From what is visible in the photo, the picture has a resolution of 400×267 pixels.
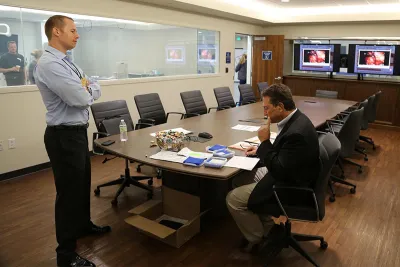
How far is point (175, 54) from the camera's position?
6.56 meters

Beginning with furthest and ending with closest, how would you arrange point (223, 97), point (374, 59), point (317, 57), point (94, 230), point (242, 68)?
point (242, 68) → point (317, 57) → point (374, 59) → point (223, 97) → point (94, 230)

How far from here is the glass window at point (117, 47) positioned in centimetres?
404

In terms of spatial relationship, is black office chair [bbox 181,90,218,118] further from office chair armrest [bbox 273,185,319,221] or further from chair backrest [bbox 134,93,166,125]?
office chair armrest [bbox 273,185,319,221]

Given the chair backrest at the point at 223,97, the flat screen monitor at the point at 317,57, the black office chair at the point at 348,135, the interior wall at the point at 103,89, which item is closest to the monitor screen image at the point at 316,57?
the flat screen monitor at the point at 317,57

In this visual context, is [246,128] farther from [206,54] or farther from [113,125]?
[206,54]

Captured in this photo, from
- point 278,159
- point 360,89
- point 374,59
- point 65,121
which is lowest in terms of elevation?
point 278,159

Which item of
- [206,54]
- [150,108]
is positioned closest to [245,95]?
[206,54]

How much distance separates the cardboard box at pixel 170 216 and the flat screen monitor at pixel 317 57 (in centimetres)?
659

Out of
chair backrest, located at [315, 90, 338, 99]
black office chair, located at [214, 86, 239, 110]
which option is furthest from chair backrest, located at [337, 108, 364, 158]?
chair backrest, located at [315, 90, 338, 99]

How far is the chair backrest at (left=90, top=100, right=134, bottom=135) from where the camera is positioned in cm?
359

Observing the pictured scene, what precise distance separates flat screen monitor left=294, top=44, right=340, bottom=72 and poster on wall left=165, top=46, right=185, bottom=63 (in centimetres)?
337

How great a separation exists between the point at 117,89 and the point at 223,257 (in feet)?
11.3

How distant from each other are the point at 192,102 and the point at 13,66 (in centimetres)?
238

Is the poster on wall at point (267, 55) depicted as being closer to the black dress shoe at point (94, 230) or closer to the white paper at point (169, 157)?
the white paper at point (169, 157)
